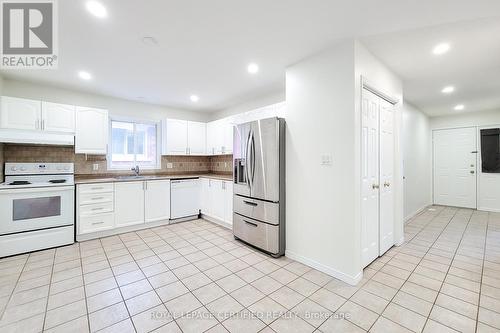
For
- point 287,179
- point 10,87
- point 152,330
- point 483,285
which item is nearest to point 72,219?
point 10,87

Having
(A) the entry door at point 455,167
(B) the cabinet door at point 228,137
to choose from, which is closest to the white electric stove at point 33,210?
(B) the cabinet door at point 228,137

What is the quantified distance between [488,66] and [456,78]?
40 cm

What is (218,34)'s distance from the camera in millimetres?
2195

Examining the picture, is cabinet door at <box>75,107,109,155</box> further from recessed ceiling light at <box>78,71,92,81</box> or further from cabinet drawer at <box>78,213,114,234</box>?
cabinet drawer at <box>78,213,114,234</box>

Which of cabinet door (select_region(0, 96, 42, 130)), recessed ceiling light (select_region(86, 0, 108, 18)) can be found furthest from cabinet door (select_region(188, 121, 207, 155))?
recessed ceiling light (select_region(86, 0, 108, 18))

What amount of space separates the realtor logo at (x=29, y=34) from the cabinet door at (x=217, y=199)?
9.52 feet

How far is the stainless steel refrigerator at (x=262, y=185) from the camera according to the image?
285 cm

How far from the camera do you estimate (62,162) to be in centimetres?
374

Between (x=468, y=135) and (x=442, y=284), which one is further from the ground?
(x=468, y=135)

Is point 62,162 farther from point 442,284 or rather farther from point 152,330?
point 442,284

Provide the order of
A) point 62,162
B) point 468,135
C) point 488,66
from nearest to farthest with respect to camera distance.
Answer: point 488,66, point 62,162, point 468,135

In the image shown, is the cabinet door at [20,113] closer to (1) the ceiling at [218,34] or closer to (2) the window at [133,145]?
(1) the ceiling at [218,34]

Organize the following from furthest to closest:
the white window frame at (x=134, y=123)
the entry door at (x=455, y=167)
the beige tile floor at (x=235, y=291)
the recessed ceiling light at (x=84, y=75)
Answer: the entry door at (x=455, y=167), the white window frame at (x=134, y=123), the recessed ceiling light at (x=84, y=75), the beige tile floor at (x=235, y=291)

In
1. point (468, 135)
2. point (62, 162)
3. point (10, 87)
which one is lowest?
point (62, 162)
